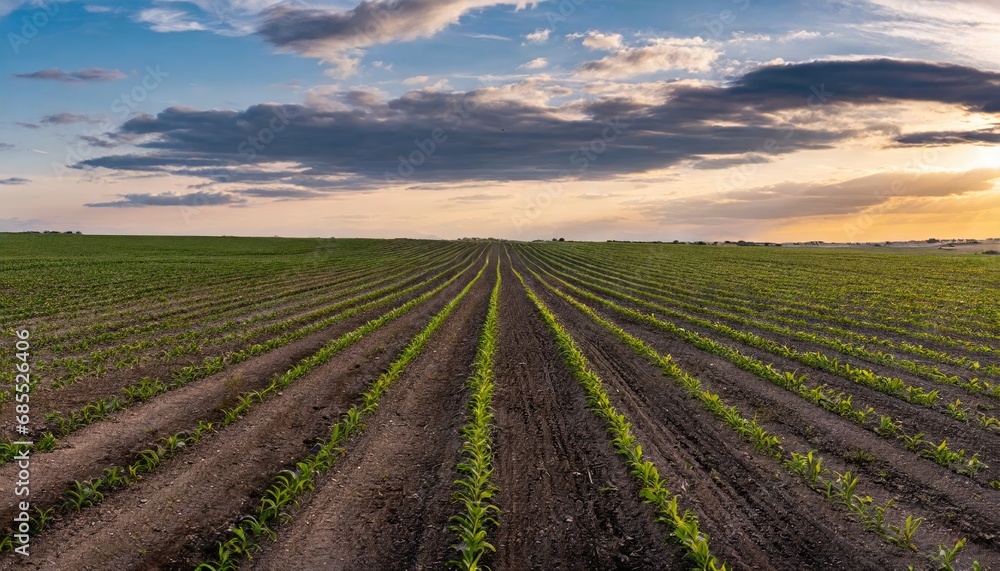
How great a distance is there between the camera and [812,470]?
928 cm

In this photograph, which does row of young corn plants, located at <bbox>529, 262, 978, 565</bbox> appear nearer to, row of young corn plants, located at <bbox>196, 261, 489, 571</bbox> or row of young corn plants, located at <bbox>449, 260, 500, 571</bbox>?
row of young corn plants, located at <bbox>449, 260, 500, 571</bbox>

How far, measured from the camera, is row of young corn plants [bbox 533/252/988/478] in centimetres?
985

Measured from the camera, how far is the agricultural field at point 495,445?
7.33 metres

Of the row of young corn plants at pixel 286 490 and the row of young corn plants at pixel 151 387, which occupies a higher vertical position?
the row of young corn plants at pixel 151 387

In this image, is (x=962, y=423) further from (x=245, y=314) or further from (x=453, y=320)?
(x=245, y=314)

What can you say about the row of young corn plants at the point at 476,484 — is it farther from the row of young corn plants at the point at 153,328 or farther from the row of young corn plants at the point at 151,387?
the row of young corn plants at the point at 153,328

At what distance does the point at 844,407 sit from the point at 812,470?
3983 mm

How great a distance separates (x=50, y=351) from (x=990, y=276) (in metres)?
67.2

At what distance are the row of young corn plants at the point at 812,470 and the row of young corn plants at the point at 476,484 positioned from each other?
494cm

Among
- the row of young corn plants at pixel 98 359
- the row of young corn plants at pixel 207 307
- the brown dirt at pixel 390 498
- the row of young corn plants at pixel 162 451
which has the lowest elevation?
the brown dirt at pixel 390 498

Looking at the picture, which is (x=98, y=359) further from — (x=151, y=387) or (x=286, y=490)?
(x=286, y=490)

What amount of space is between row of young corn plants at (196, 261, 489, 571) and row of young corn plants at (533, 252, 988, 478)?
33.4 ft

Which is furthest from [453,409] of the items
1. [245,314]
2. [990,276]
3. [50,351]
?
[990,276]

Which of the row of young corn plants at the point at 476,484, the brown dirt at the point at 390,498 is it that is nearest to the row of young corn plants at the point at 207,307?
the brown dirt at the point at 390,498
